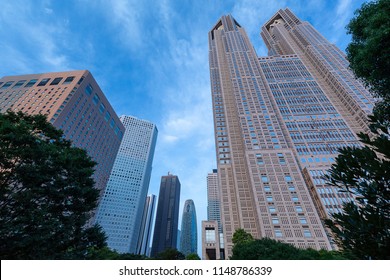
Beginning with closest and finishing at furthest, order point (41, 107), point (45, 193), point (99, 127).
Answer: point (45, 193)
point (41, 107)
point (99, 127)

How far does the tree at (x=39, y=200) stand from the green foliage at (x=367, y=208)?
50.0 ft

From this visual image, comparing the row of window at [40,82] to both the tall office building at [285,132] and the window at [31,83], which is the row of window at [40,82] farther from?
the tall office building at [285,132]

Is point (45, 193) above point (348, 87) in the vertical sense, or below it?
below

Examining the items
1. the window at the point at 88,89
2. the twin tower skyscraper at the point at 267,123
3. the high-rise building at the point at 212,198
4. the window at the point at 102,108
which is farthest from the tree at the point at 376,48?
the high-rise building at the point at 212,198

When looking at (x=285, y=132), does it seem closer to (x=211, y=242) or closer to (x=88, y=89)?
(x=211, y=242)

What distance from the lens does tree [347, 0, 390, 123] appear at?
10.3 meters

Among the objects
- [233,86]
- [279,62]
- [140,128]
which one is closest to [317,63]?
[279,62]

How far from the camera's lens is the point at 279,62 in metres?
96.7

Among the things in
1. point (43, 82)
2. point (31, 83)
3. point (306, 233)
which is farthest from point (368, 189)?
point (31, 83)

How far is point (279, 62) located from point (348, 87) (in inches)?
1409

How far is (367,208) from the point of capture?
206 inches

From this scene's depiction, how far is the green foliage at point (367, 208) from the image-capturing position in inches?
187

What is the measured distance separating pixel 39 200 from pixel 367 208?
717 inches
